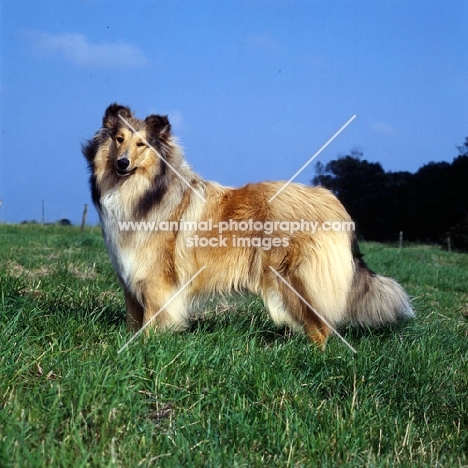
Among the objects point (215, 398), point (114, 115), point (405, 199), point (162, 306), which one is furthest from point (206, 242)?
point (405, 199)

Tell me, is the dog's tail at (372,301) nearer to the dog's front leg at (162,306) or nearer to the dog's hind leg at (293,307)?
the dog's hind leg at (293,307)

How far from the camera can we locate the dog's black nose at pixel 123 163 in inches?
194

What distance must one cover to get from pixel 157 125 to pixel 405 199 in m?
35.5

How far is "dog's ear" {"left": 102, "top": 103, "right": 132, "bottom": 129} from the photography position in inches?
202

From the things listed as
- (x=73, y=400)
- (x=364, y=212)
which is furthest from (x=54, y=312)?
(x=364, y=212)

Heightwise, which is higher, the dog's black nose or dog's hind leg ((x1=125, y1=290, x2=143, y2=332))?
the dog's black nose

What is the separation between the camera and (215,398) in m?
3.49

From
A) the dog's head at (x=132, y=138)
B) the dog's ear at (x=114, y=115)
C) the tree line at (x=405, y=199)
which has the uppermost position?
the tree line at (x=405, y=199)

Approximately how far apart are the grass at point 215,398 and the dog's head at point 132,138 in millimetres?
1246

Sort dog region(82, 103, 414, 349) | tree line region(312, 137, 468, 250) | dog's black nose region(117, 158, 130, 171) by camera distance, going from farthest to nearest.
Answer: tree line region(312, 137, 468, 250), dog region(82, 103, 414, 349), dog's black nose region(117, 158, 130, 171)

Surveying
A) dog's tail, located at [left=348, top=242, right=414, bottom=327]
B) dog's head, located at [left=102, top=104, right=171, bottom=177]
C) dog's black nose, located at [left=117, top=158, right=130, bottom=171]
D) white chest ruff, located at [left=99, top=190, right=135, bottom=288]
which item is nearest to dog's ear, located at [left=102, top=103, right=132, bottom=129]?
dog's head, located at [left=102, top=104, right=171, bottom=177]

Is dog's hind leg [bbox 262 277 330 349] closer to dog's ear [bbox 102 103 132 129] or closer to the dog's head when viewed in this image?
the dog's head

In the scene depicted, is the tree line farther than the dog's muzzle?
Yes

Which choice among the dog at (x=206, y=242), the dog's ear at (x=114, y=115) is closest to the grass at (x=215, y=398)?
the dog at (x=206, y=242)
